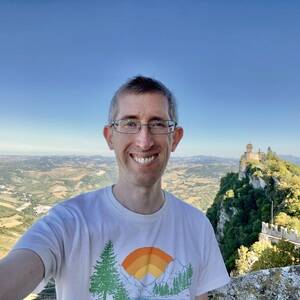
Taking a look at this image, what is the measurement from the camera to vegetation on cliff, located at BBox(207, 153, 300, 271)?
95.4 ft

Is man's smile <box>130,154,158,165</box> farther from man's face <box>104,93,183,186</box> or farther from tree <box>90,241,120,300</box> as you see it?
tree <box>90,241,120,300</box>

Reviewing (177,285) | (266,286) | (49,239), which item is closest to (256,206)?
(266,286)

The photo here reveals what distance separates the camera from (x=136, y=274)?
118 cm

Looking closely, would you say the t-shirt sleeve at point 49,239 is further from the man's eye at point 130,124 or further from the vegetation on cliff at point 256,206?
the vegetation on cliff at point 256,206

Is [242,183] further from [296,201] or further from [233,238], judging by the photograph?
[296,201]

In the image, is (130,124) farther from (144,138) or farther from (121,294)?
(121,294)

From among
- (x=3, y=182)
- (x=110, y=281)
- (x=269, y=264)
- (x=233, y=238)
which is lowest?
(x=233, y=238)

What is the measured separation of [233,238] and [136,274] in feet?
118

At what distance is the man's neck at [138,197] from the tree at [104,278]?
0.19 m

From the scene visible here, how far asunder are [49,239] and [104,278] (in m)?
0.22

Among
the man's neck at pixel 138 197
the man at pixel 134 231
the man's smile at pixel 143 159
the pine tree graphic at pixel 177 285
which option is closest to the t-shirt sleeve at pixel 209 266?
the man at pixel 134 231

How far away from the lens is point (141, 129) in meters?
1.28

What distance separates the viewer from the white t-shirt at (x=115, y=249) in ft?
3.54

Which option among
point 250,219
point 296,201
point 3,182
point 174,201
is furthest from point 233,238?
point 174,201
